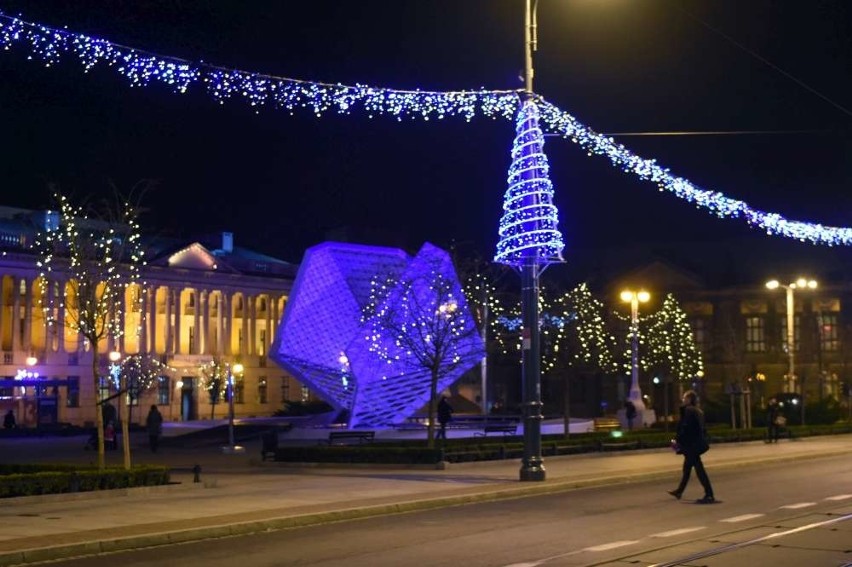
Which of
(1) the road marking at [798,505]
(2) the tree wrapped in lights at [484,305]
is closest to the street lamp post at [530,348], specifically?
(1) the road marking at [798,505]

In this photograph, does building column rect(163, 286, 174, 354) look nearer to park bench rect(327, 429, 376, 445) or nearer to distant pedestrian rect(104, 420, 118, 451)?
distant pedestrian rect(104, 420, 118, 451)

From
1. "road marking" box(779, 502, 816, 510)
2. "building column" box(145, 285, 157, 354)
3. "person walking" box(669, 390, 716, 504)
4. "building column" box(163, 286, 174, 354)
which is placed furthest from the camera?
"building column" box(163, 286, 174, 354)

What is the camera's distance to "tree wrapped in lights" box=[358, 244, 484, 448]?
42.4 metres

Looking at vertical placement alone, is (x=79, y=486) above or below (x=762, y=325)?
below

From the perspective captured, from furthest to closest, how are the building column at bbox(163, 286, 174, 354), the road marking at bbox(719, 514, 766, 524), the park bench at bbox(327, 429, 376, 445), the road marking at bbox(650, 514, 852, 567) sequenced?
1. the building column at bbox(163, 286, 174, 354)
2. the park bench at bbox(327, 429, 376, 445)
3. the road marking at bbox(719, 514, 766, 524)
4. the road marking at bbox(650, 514, 852, 567)

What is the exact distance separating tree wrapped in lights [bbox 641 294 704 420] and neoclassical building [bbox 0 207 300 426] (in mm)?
31865

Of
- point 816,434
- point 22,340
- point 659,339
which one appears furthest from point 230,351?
point 816,434

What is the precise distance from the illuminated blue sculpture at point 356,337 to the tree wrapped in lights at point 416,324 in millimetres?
51

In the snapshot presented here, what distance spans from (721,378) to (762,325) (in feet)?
19.0

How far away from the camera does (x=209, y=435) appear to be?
2242 inches

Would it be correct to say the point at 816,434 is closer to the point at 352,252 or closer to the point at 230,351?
the point at 352,252

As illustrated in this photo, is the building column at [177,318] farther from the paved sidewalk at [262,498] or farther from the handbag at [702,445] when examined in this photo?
the handbag at [702,445]

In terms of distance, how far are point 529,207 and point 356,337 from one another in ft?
76.1

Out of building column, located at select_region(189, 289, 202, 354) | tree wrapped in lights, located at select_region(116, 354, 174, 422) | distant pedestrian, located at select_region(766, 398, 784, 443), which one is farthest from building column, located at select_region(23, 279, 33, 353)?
distant pedestrian, located at select_region(766, 398, 784, 443)
